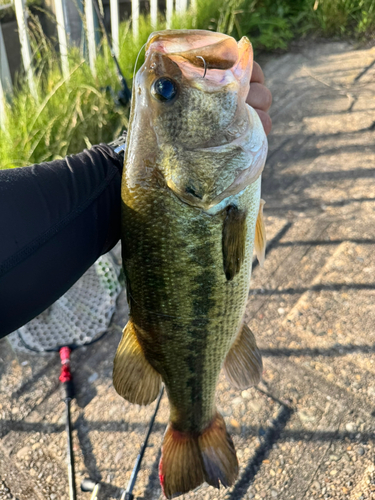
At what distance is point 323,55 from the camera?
5.63 metres

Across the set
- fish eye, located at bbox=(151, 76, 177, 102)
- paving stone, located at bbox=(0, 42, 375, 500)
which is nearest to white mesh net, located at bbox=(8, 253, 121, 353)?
paving stone, located at bbox=(0, 42, 375, 500)

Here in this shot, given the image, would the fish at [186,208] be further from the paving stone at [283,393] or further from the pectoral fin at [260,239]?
the paving stone at [283,393]

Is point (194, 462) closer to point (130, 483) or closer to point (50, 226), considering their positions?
point (130, 483)

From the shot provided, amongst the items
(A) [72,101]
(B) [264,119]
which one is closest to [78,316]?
(B) [264,119]

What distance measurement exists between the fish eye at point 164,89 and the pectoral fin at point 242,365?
96cm

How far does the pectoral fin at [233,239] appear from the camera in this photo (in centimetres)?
141

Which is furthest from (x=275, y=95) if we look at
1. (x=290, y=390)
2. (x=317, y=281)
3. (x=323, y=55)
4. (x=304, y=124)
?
(x=290, y=390)

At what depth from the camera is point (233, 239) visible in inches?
A: 55.6

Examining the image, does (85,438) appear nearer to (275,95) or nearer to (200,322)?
(200,322)

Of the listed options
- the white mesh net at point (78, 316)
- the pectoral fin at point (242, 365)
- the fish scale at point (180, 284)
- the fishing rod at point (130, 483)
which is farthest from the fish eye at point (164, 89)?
the white mesh net at point (78, 316)

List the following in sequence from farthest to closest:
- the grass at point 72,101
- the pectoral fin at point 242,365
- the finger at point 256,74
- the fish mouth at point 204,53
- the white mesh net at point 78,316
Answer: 1. the grass at point 72,101
2. the white mesh net at point 78,316
3. the pectoral fin at point 242,365
4. the finger at point 256,74
5. the fish mouth at point 204,53

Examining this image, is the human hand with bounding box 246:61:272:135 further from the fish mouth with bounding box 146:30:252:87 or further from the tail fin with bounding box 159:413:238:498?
the tail fin with bounding box 159:413:238:498

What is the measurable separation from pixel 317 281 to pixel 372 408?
936mm

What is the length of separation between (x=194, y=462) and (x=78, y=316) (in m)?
1.48
